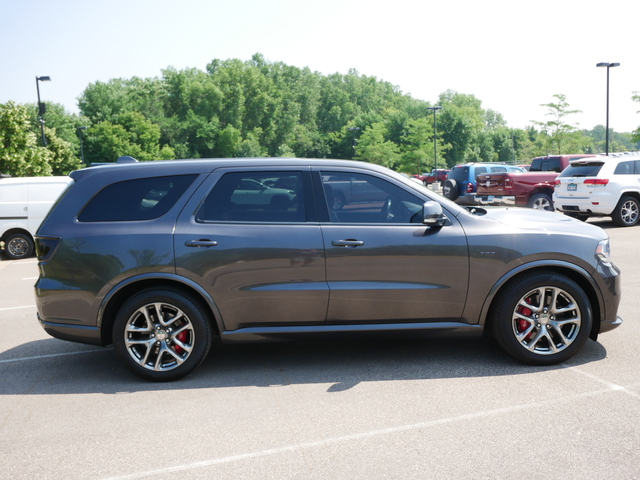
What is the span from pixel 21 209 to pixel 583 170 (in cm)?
1385

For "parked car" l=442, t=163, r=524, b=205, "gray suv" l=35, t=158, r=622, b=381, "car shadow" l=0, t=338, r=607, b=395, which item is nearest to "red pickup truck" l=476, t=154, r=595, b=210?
"parked car" l=442, t=163, r=524, b=205

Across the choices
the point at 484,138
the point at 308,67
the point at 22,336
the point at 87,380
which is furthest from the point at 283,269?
the point at 308,67

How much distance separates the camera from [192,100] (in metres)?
99.9

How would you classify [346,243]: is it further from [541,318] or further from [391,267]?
[541,318]

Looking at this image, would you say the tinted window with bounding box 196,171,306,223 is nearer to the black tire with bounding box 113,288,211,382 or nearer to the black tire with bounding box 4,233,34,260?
the black tire with bounding box 113,288,211,382

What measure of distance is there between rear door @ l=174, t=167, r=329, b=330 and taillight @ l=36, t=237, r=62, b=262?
0.98 meters

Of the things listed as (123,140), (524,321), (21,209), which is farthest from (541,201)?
(123,140)

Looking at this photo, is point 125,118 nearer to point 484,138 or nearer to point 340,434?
point 484,138

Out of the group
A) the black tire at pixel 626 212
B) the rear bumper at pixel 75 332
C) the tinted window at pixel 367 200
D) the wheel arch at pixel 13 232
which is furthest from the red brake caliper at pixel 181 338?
the black tire at pixel 626 212

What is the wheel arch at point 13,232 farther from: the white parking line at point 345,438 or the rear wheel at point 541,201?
the rear wheel at point 541,201

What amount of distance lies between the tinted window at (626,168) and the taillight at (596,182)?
0.45m

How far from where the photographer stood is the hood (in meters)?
4.89

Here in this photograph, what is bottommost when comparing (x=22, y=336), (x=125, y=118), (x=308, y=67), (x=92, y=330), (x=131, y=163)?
(x=22, y=336)

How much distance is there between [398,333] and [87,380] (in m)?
2.57
